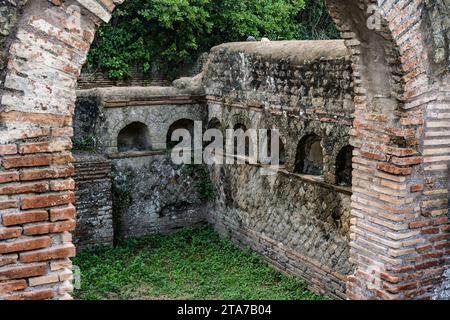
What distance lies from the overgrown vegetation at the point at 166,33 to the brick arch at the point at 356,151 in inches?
311

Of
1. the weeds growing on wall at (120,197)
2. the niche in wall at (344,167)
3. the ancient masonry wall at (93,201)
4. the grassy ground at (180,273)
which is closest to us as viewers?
the niche in wall at (344,167)

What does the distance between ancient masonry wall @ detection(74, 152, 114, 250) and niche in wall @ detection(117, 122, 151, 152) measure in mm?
764

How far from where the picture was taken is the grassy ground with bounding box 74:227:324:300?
707cm

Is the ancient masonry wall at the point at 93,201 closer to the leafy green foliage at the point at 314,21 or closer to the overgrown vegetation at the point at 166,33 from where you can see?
the overgrown vegetation at the point at 166,33

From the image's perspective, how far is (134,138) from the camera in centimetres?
937

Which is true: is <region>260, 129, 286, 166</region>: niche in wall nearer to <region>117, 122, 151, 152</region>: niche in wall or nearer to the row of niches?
the row of niches

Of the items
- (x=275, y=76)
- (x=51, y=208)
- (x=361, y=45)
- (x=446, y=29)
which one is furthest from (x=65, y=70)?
(x=275, y=76)

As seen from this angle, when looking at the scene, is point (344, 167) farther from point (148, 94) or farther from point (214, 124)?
point (148, 94)

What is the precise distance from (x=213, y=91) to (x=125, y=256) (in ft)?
10.1

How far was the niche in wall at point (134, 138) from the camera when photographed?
9.22m

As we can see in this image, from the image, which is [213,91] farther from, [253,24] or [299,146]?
[253,24]

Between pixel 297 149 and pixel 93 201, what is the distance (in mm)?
3243

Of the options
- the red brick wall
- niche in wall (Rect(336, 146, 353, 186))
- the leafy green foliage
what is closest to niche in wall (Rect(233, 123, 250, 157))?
niche in wall (Rect(336, 146, 353, 186))

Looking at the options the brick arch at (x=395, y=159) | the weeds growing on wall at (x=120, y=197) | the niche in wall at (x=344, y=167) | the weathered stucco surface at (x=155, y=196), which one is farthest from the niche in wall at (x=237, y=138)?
the brick arch at (x=395, y=159)
